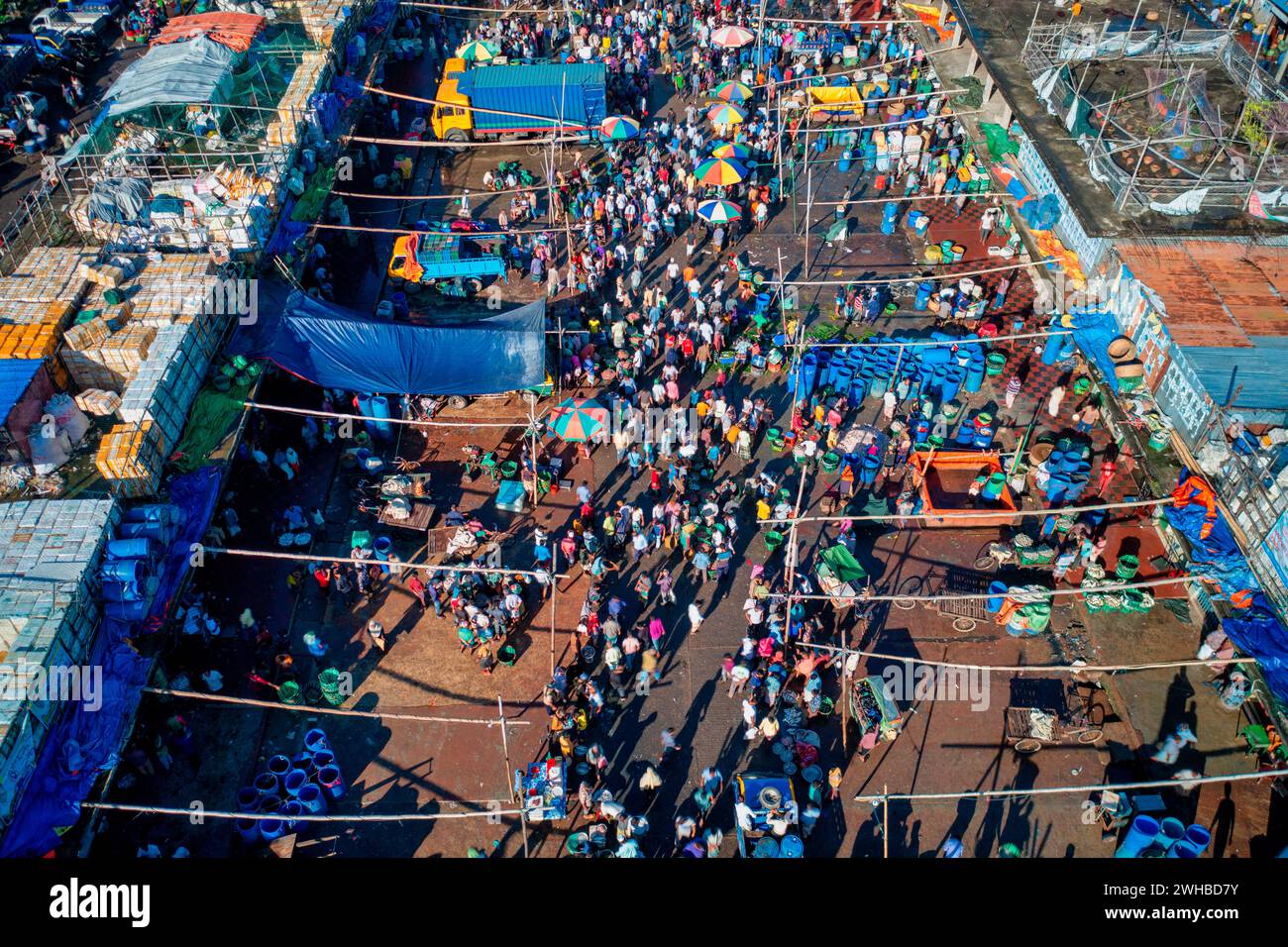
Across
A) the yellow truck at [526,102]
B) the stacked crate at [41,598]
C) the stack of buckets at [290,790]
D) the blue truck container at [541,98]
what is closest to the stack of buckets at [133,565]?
the stacked crate at [41,598]

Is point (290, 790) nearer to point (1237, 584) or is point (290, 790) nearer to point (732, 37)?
point (1237, 584)

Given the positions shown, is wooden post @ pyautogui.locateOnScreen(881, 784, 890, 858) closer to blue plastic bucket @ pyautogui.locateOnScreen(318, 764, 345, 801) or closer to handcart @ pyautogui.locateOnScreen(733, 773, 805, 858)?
handcart @ pyautogui.locateOnScreen(733, 773, 805, 858)

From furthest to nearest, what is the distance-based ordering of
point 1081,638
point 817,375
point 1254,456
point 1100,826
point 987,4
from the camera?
point 987,4, point 817,375, point 1081,638, point 1254,456, point 1100,826

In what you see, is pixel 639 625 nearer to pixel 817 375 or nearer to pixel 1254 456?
pixel 817 375

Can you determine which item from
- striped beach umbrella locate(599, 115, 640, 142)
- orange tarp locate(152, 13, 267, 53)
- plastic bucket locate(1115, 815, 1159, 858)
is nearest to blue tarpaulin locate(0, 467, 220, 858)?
plastic bucket locate(1115, 815, 1159, 858)

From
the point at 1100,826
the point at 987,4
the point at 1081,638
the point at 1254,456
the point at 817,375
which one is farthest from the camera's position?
the point at 987,4

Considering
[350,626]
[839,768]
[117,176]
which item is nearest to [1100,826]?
[839,768]

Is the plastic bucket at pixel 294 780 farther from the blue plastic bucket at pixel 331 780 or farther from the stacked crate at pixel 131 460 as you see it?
the stacked crate at pixel 131 460
